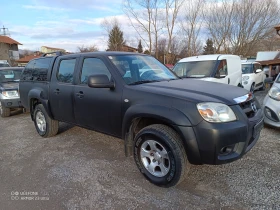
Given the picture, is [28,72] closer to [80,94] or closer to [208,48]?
[80,94]

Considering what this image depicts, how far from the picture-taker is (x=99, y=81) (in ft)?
9.62

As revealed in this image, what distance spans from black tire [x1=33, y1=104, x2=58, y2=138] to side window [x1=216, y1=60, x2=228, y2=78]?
16.1 feet

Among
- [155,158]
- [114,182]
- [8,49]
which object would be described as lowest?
[114,182]

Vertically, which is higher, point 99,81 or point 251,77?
point 99,81

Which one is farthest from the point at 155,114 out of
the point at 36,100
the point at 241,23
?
the point at 241,23

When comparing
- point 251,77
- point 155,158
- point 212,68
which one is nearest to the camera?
point 155,158

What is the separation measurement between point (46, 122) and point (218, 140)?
364cm

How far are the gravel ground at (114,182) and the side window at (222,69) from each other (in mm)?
2991

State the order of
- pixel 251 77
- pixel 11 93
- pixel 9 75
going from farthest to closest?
1. pixel 251 77
2. pixel 9 75
3. pixel 11 93

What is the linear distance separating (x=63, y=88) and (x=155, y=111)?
6.98 ft

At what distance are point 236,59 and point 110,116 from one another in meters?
6.57

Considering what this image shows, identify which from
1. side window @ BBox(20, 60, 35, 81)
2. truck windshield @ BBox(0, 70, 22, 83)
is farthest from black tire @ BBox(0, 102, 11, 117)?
side window @ BBox(20, 60, 35, 81)

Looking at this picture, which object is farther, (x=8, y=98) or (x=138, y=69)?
(x=8, y=98)

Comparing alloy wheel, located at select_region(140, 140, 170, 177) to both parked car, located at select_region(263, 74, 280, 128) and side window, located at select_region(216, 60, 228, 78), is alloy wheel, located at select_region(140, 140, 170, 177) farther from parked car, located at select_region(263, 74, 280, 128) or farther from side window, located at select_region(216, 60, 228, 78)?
side window, located at select_region(216, 60, 228, 78)
